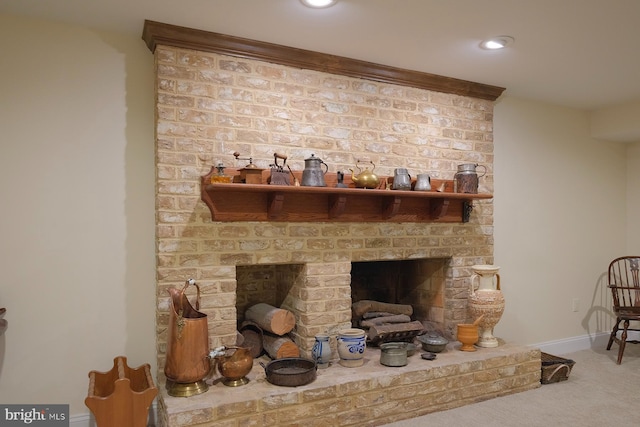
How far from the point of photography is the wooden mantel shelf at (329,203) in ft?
8.90

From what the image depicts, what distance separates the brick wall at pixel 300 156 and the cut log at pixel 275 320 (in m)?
0.09

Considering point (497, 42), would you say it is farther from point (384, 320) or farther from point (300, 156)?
point (384, 320)

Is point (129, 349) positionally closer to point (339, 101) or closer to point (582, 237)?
point (339, 101)

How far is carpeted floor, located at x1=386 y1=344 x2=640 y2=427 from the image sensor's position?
2.75m

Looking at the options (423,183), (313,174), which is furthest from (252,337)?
(423,183)

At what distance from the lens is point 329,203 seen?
3041mm

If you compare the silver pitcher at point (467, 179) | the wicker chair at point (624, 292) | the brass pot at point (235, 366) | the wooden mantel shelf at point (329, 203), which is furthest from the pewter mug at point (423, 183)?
the wicker chair at point (624, 292)

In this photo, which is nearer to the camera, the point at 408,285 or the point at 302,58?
the point at 302,58

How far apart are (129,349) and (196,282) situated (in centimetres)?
57

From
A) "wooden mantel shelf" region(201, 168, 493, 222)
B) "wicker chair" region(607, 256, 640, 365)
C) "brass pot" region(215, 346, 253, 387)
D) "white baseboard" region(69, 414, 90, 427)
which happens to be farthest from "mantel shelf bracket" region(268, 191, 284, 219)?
"wicker chair" region(607, 256, 640, 365)

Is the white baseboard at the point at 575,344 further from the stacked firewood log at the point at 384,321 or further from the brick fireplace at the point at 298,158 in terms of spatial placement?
the stacked firewood log at the point at 384,321

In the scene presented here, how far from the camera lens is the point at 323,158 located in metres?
3.08

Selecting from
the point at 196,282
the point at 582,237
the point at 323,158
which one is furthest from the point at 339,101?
the point at 582,237

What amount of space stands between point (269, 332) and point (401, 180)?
53.5 inches
